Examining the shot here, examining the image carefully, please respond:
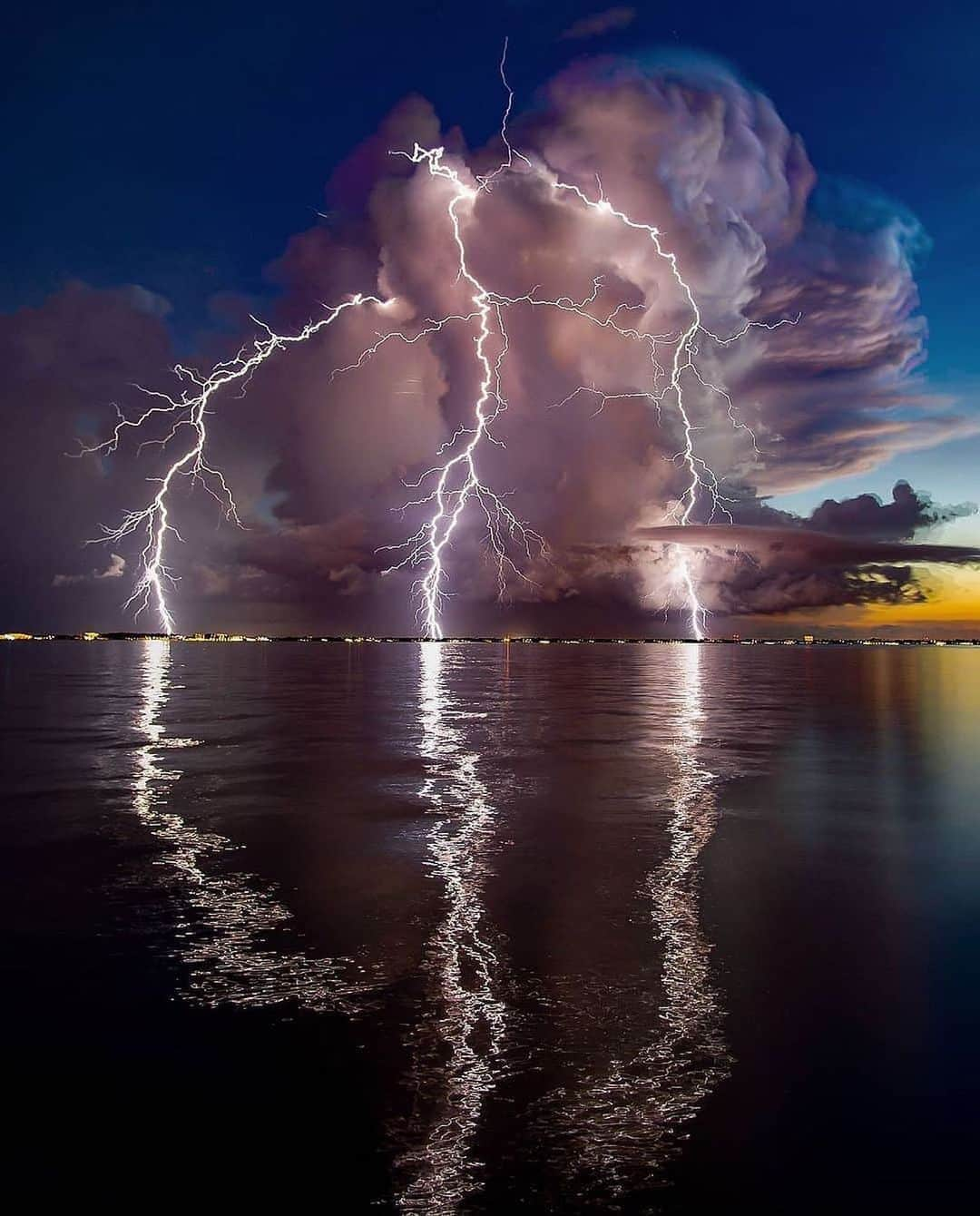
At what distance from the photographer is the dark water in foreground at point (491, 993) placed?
3193 millimetres

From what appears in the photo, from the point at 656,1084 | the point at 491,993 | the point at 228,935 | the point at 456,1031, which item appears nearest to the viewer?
the point at 656,1084

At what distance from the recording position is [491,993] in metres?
4.61

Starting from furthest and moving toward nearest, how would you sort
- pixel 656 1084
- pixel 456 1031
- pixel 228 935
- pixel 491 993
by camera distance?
pixel 228 935, pixel 491 993, pixel 456 1031, pixel 656 1084

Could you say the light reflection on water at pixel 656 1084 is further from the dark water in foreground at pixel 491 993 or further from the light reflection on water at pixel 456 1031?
the light reflection on water at pixel 456 1031

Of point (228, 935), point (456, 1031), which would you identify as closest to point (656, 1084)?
point (456, 1031)

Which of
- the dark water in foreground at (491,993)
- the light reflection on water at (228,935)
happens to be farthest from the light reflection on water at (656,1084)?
the light reflection on water at (228,935)

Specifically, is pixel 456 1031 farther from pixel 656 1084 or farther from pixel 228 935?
pixel 228 935

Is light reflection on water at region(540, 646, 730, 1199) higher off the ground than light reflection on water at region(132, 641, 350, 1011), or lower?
higher

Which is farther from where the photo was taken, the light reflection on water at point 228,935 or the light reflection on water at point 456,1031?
the light reflection on water at point 228,935

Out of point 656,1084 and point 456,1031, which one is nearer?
point 656,1084

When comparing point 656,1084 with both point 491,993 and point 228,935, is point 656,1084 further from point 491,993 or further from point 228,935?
point 228,935

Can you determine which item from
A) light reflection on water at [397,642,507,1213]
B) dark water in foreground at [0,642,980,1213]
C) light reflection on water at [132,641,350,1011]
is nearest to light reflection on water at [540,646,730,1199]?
dark water in foreground at [0,642,980,1213]

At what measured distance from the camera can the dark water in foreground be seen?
10.5 ft

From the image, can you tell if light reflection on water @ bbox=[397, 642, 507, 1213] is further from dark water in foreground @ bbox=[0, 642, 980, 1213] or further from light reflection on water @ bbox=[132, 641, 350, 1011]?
light reflection on water @ bbox=[132, 641, 350, 1011]
